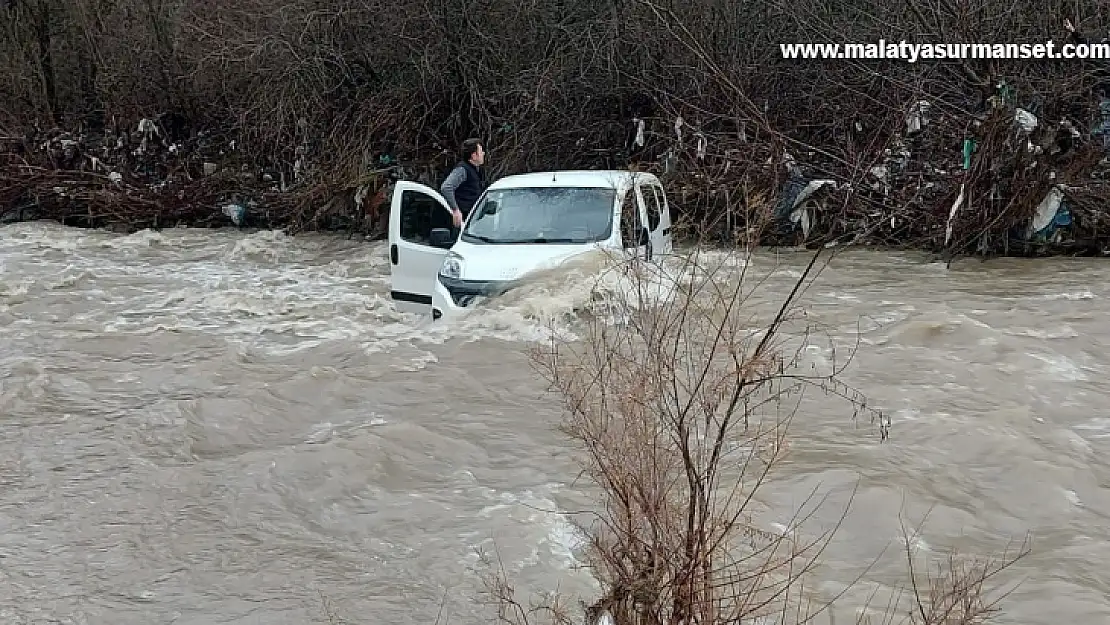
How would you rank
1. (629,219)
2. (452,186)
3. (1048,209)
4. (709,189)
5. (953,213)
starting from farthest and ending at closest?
(709,189) < (953,213) < (1048,209) < (452,186) < (629,219)

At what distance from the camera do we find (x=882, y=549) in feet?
16.6

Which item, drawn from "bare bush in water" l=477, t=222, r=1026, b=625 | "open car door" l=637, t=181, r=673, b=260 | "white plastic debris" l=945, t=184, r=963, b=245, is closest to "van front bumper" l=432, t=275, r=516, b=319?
"open car door" l=637, t=181, r=673, b=260

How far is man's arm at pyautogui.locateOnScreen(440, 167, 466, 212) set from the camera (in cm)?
991

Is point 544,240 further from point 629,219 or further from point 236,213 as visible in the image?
point 236,213

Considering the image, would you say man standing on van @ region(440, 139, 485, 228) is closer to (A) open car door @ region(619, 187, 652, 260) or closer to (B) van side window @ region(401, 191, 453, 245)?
(B) van side window @ region(401, 191, 453, 245)

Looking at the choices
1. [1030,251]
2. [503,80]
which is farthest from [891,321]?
[503,80]

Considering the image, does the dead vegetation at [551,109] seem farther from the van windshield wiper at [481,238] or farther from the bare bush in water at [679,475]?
the bare bush in water at [679,475]

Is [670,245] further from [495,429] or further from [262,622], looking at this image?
[262,622]

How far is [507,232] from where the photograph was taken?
9023 millimetres

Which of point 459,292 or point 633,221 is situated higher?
point 633,221

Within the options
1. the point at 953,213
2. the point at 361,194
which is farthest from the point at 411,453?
the point at 361,194

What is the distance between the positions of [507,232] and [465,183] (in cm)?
139

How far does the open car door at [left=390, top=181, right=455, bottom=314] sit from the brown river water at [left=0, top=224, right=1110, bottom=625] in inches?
12.6

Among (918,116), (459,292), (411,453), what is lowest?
(411,453)
